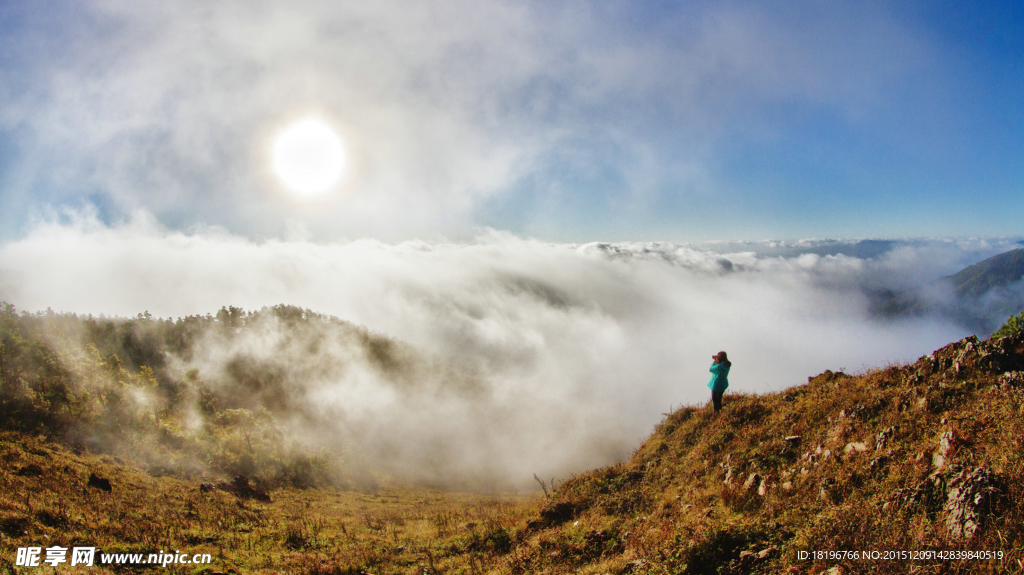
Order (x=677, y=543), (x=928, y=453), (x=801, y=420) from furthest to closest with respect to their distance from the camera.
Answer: (x=801, y=420) → (x=677, y=543) → (x=928, y=453)

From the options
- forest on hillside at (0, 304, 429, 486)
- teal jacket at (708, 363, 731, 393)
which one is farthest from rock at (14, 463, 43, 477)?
teal jacket at (708, 363, 731, 393)

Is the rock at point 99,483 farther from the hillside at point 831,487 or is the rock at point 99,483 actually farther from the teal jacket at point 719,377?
the teal jacket at point 719,377

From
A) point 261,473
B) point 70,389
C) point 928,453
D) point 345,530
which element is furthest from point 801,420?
point 70,389

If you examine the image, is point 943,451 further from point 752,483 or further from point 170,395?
point 170,395

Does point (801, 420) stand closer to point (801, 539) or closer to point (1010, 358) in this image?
point (1010, 358)

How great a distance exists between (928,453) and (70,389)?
54128mm

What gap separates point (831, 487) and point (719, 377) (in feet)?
21.9

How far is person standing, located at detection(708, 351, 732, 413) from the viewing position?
14.1m

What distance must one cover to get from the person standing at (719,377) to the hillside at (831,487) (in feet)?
1.92

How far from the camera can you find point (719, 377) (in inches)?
563

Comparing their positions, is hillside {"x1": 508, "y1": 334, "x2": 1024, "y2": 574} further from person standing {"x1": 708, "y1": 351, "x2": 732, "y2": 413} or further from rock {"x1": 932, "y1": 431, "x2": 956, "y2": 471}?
person standing {"x1": 708, "y1": 351, "x2": 732, "y2": 413}

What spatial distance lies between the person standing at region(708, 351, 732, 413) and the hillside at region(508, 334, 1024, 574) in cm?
59

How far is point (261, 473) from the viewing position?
39.8 meters

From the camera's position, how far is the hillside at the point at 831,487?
559cm
